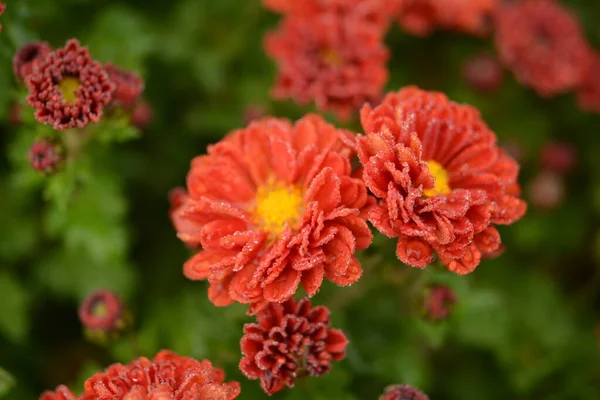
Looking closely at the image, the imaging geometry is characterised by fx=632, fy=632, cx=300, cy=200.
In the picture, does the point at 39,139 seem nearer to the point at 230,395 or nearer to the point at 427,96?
the point at 230,395

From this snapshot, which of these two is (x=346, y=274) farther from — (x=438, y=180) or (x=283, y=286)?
(x=438, y=180)

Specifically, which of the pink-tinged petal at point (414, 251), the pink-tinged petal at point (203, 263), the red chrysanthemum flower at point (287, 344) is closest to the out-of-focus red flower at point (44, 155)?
the pink-tinged petal at point (203, 263)

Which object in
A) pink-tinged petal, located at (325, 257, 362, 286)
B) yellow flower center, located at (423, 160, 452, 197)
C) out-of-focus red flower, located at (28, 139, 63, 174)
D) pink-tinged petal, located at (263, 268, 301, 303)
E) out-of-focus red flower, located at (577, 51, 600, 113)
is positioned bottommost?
pink-tinged petal, located at (325, 257, 362, 286)

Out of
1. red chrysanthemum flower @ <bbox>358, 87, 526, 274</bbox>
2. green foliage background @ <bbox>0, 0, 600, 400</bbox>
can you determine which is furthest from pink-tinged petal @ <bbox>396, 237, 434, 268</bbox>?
green foliage background @ <bbox>0, 0, 600, 400</bbox>

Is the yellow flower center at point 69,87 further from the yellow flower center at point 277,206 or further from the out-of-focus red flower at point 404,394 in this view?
the out-of-focus red flower at point 404,394

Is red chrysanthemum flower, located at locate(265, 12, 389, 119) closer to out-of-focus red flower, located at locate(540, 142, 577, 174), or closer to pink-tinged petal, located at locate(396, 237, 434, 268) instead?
pink-tinged petal, located at locate(396, 237, 434, 268)

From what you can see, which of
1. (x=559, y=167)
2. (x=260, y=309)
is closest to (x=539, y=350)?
(x=559, y=167)
